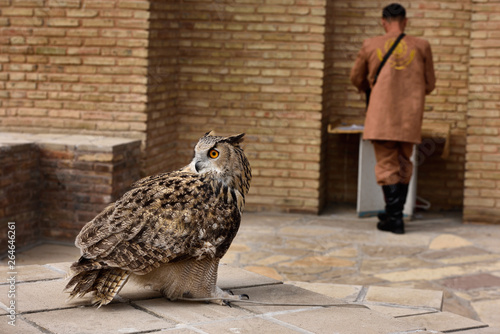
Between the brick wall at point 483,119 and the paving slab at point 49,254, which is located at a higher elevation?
the brick wall at point 483,119

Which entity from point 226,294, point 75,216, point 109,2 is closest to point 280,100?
point 109,2

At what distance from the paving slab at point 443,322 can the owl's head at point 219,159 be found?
156cm

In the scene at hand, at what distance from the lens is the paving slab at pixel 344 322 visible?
376 cm

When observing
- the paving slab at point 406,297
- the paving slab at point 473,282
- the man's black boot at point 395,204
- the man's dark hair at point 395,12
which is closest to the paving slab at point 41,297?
the paving slab at point 406,297

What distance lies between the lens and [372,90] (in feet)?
27.3

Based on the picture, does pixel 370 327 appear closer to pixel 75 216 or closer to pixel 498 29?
pixel 75 216

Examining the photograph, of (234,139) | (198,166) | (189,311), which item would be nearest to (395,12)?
(234,139)

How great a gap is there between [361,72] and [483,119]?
5.35 feet

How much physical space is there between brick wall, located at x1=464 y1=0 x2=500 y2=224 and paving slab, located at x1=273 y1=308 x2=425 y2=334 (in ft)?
17.3

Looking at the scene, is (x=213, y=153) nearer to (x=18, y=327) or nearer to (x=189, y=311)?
(x=189, y=311)

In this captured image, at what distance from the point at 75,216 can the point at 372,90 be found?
129 inches

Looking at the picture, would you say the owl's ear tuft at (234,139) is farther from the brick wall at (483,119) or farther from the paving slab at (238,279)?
the brick wall at (483,119)

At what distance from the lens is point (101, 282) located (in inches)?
154

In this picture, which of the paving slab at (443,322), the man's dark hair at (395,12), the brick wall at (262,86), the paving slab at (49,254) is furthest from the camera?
the brick wall at (262,86)
